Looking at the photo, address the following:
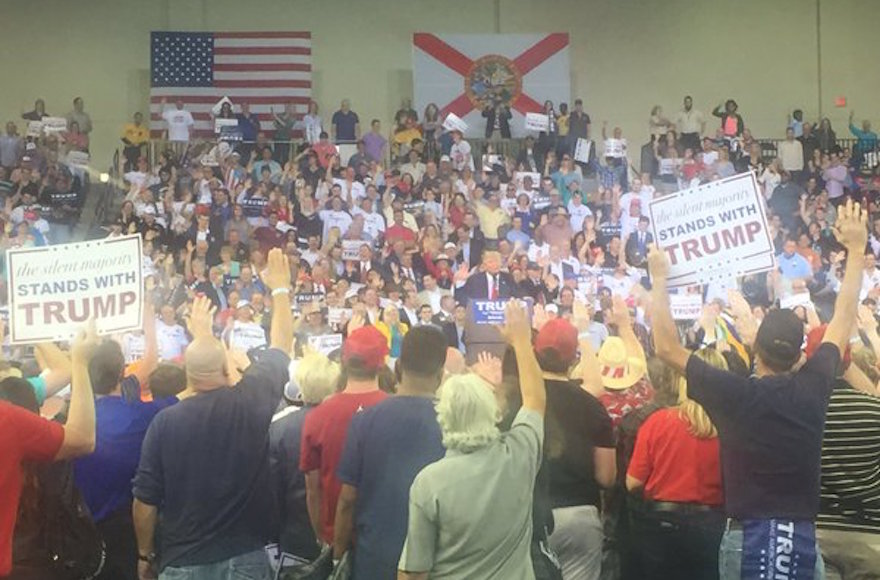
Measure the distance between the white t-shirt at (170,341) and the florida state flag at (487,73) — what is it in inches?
439

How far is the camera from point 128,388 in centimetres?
484

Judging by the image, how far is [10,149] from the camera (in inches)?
747

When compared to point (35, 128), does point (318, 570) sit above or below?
below

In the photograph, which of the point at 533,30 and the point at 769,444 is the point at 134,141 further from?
the point at 769,444

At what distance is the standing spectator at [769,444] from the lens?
3834mm

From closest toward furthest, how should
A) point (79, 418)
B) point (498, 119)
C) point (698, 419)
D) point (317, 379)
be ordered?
point (79, 418), point (698, 419), point (317, 379), point (498, 119)

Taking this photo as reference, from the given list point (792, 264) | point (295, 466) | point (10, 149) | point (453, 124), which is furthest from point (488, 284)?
point (295, 466)

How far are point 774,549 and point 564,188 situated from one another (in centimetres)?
1584

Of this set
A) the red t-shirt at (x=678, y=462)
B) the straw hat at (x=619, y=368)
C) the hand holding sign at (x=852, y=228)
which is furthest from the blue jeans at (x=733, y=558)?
the straw hat at (x=619, y=368)

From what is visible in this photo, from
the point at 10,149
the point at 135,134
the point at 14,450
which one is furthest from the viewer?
the point at 135,134

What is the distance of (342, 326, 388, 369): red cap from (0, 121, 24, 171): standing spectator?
15.8 metres

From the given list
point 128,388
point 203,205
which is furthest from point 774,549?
point 203,205

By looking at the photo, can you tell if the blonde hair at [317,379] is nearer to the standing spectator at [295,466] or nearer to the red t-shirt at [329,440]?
the standing spectator at [295,466]

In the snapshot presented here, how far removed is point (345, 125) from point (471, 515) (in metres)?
18.3
